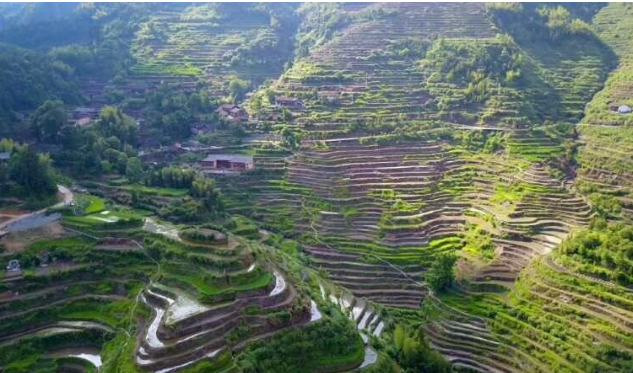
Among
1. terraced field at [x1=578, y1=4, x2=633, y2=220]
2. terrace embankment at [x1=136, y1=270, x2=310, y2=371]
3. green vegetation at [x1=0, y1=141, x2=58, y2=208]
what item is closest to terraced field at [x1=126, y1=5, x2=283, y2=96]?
green vegetation at [x1=0, y1=141, x2=58, y2=208]

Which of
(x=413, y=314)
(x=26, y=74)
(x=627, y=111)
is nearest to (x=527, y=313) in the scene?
(x=413, y=314)

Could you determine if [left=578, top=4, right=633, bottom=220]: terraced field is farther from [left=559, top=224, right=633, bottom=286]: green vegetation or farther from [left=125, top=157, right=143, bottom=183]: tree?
Answer: [left=125, top=157, right=143, bottom=183]: tree

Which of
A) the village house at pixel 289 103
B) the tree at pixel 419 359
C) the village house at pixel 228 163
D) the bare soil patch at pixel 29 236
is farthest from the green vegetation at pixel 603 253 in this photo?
the village house at pixel 289 103

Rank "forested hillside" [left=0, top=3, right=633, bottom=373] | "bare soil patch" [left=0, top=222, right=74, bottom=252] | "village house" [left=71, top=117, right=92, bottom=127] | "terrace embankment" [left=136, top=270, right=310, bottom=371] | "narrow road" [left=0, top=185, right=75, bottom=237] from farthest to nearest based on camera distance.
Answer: "village house" [left=71, top=117, right=92, bottom=127], "narrow road" [left=0, top=185, right=75, bottom=237], "bare soil patch" [left=0, top=222, right=74, bottom=252], "forested hillside" [left=0, top=3, right=633, bottom=373], "terrace embankment" [left=136, top=270, right=310, bottom=371]

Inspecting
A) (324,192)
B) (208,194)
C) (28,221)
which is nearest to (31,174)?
(28,221)

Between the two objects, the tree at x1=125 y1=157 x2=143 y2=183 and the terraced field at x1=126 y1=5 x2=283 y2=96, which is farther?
the terraced field at x1=126 y1=5 x2=283 y2=96

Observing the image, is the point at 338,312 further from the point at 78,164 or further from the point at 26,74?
the point at 26,74

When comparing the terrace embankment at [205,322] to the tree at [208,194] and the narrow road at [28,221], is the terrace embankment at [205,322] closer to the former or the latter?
the narrow road at [28,221]

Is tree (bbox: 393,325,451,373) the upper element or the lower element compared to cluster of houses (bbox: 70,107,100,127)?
lower
